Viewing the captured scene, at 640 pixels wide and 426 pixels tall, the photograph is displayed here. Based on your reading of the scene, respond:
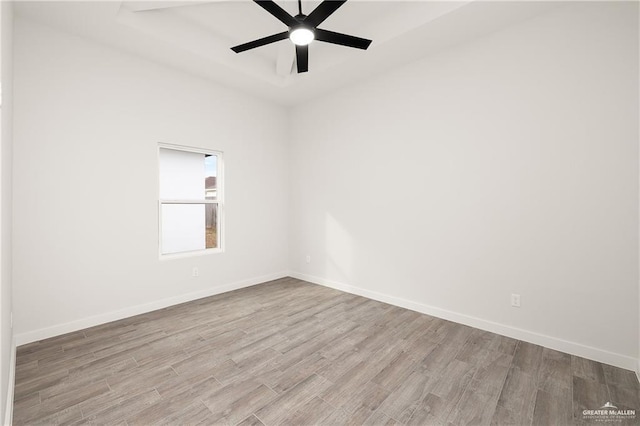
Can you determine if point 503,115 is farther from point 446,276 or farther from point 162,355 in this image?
point 162,355

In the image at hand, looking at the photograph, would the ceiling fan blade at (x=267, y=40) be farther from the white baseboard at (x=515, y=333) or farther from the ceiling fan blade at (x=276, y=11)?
the white baseboard at (x=515, y=333)

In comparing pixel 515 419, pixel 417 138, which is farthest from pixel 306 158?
pixel 515 419

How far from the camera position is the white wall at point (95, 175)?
279cm

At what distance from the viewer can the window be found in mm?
4117

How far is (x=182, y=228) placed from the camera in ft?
13.7

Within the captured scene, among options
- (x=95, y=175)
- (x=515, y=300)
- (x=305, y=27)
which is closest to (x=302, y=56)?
(x=305, y=27)

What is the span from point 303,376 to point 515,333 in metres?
2.13

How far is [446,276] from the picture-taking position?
3.38m

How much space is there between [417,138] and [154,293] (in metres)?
3.71

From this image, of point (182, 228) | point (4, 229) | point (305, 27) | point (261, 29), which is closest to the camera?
point (4, 229)

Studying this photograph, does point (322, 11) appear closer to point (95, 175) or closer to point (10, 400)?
point (95, 175)

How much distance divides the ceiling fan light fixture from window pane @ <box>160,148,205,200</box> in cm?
238

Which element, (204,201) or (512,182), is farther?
(204,201)

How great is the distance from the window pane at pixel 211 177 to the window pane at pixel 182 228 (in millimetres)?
212
